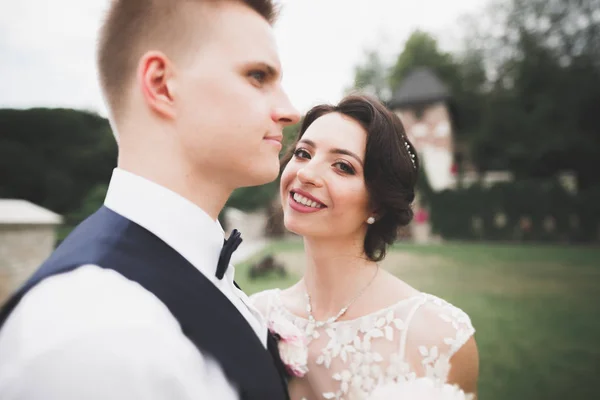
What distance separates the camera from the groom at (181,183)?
892 mm

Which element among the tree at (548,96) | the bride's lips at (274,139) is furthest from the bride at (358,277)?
the tree at (548,96)

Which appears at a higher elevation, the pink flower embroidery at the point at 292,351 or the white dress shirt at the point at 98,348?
the white dress shirt at the point at 98,348

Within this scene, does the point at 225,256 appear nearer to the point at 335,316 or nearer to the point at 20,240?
the point at 335,316

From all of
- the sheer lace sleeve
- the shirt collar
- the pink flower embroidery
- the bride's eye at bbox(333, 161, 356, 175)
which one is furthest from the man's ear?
the sheer lace sleeve

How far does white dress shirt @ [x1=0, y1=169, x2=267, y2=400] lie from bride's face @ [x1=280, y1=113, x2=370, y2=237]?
1331 mm

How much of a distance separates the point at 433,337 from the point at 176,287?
1.65 m

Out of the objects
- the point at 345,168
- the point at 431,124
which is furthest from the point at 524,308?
the point at 431,124

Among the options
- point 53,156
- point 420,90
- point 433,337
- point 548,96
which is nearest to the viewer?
point 433,337

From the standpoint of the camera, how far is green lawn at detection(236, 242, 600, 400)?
5.92m

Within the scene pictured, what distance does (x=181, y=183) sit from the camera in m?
1.11

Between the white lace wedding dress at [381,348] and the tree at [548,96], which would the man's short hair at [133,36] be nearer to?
the white lace wedding dress at [381,348]

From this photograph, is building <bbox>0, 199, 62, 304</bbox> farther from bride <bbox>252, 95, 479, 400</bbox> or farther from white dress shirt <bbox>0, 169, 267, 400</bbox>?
white dress shirt <bbox>0, 169, 267, 400</bbox>

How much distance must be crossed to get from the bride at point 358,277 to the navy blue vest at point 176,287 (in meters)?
1.13

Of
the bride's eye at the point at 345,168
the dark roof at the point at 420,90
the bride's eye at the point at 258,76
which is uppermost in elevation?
the dark roof at the point at 420,90
